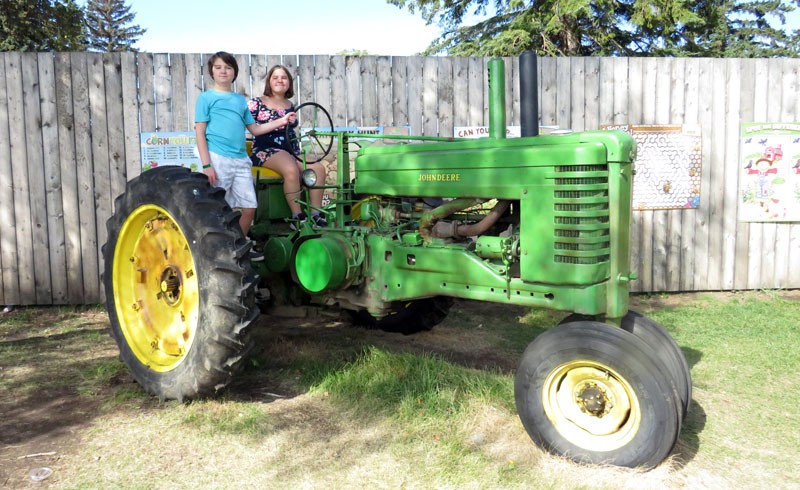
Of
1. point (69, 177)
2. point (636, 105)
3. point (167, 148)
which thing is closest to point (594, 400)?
point (636, 105)

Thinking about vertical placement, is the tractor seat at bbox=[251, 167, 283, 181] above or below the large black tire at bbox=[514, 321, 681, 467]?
above

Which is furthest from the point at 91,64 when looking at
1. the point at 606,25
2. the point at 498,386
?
the point at 606,25

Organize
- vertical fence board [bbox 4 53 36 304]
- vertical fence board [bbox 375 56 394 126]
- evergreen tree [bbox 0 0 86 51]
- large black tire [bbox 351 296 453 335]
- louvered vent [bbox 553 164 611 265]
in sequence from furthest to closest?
evergreen tree [bbox 0 0 86 51] < vertical fence board [bbox 375 56 394 126] < vertical fence board [bbox 4 53 36 304] < large black tire [bbox 351 296 453 335] < louvered vent [bbox 553 164 611 265]

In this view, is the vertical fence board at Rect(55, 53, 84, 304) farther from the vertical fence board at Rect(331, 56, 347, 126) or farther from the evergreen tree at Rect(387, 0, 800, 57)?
the evergreen tree at Rect(387, 0, 800, 57)

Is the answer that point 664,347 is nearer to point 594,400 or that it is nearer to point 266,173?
point 594,400

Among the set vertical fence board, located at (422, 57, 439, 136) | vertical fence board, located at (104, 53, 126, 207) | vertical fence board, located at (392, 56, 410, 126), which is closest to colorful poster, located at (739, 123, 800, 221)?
vertical fence board, located at (422, 57, 439, 136)

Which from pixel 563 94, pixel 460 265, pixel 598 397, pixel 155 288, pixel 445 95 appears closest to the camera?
pixel 598 397

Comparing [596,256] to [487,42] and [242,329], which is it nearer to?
[242,329]

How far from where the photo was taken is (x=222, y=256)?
3318 millimetres

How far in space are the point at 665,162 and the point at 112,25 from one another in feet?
121

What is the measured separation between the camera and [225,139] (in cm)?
402

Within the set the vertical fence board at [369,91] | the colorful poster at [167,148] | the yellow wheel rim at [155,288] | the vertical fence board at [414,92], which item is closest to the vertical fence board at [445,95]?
the vertical fence board at [414,92]

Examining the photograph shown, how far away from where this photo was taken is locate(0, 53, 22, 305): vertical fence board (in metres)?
5.82

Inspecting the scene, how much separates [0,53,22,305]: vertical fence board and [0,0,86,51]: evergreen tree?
803 centimetres
